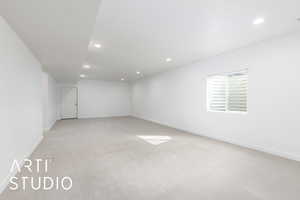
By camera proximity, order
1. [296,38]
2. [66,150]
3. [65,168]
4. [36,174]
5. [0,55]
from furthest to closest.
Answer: [66,150], [296,38], [65,168], [36,174], [0,55]

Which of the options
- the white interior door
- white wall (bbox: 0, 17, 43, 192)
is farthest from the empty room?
the white interior door

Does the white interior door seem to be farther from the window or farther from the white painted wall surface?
the window

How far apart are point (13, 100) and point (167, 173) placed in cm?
273

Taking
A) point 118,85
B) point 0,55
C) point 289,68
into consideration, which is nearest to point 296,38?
point 289,68

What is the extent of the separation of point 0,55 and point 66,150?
225 cm

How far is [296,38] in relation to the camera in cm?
253

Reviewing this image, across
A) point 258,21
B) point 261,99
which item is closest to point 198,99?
point 261,99

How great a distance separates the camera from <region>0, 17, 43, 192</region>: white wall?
1739 millimetres

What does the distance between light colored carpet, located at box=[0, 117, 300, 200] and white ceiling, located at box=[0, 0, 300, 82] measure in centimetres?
227

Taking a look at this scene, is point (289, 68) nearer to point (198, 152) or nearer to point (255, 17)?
point (255, 17)

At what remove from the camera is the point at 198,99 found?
4473 mm

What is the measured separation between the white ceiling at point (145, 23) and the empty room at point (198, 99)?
0.06 feet

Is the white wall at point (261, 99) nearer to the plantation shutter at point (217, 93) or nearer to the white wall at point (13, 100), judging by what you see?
the plantation shutter at point (217, 93)

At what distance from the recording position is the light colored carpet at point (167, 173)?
1616 millimetres
